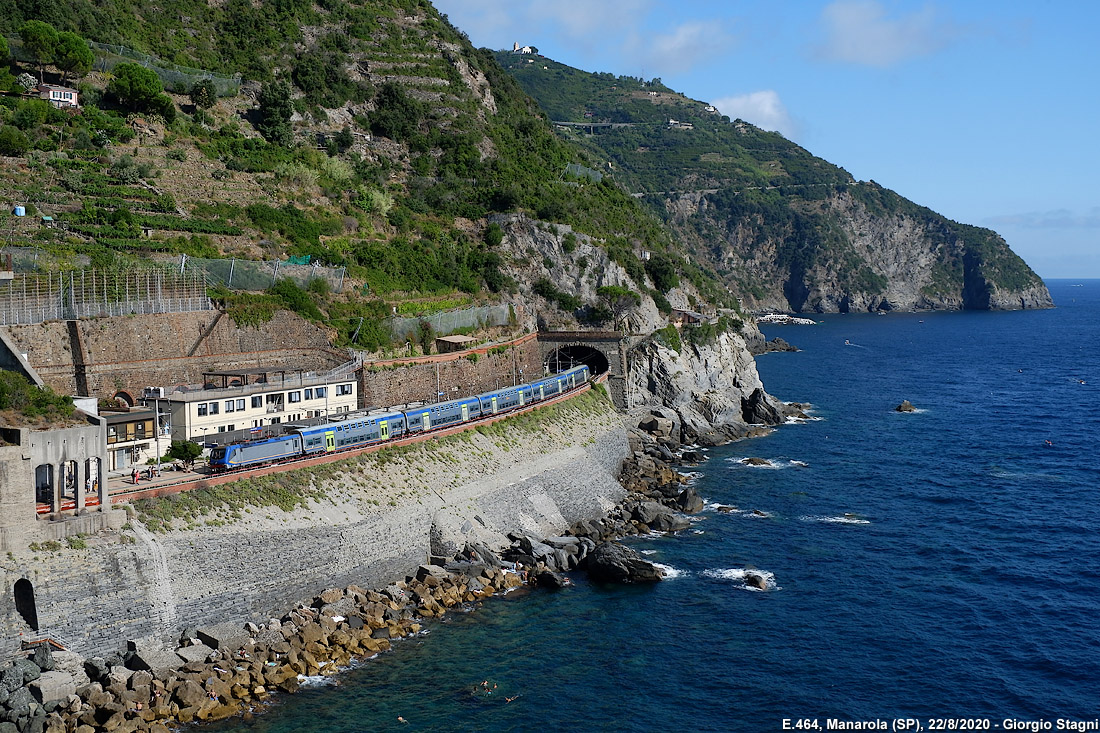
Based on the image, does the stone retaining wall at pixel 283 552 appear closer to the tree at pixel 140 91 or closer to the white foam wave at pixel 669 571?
the white foam wave at pixel 669 571

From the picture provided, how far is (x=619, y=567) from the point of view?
5959cm

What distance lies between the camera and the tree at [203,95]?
105938 millimetres

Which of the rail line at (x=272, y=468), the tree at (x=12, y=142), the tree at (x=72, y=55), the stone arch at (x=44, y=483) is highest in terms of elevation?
the tree at (x=72, y=55)

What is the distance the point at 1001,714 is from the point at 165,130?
90.3 metres

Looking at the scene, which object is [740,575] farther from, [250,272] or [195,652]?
[250,272]

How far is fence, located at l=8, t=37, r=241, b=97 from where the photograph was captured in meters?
102

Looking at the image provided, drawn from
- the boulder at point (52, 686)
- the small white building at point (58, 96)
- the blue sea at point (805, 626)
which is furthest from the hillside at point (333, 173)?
the boulder at point (52, 686)

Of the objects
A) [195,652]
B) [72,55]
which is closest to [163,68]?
[72,55]

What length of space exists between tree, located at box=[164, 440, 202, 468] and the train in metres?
1.35

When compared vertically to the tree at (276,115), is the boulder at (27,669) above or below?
below

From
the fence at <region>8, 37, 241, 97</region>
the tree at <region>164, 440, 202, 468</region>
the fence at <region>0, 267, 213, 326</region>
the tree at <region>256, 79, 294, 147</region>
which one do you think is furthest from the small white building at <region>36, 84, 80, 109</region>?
the tree at <region>164, 440, 202, 468</region>

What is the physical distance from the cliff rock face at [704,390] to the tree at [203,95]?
178ft

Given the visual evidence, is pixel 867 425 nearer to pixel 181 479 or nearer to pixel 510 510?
pixel 510 510

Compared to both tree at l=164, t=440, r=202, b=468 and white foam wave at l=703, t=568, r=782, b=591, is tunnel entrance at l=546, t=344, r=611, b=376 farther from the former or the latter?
tree at l=164, t=440, r=202, b=468
